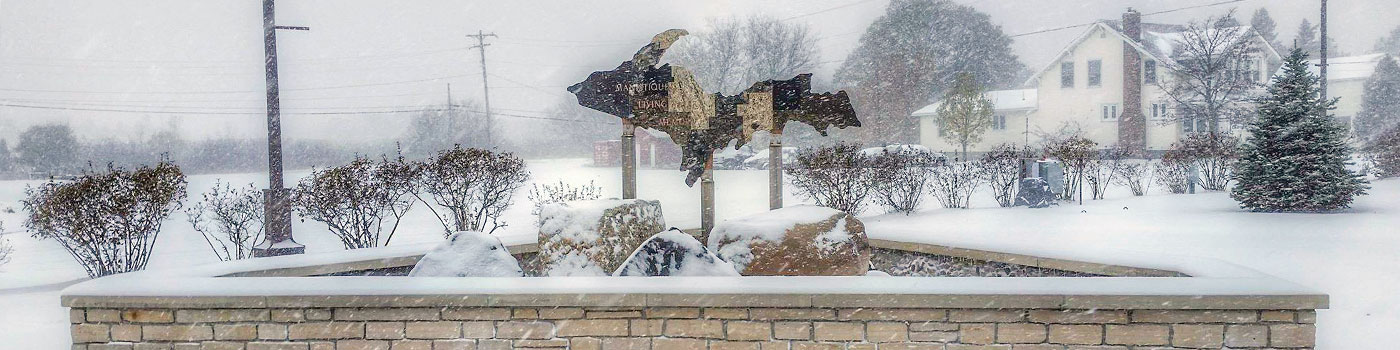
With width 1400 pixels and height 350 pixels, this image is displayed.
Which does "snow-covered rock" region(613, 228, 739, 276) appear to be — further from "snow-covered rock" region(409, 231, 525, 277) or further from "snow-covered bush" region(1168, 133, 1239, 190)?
"snow-covered bush" region(1168, 133, 1239, 190)

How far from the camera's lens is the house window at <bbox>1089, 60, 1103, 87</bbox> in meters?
31.3

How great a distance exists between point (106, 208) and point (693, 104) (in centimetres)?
599

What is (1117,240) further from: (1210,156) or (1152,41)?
(1152,41)

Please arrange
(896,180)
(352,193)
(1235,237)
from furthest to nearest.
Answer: (896,180)
(1235,237)
(352,193)

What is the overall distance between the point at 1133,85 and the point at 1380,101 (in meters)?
10.0

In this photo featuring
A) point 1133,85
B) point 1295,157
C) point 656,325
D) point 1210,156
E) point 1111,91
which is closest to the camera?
point 656,325

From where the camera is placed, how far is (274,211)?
27.3 ft

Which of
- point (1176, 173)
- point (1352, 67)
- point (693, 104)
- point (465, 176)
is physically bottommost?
point (1176, 173)

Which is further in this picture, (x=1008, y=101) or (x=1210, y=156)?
(x=1008, y=101)

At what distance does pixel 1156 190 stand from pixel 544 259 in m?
17.5

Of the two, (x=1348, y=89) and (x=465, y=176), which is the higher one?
(x=1348, y=89)

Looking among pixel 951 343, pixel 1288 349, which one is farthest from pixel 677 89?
pixel 1288 349

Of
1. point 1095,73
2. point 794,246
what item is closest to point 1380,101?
point 1095,73

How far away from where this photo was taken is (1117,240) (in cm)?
1009
